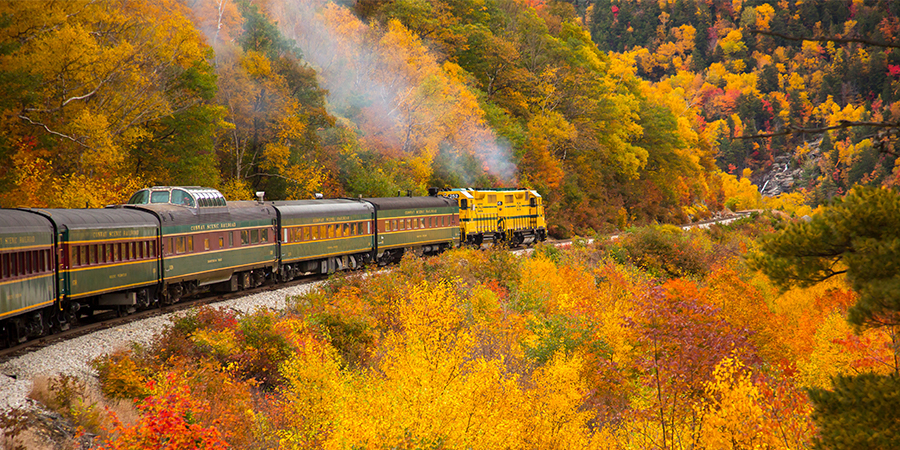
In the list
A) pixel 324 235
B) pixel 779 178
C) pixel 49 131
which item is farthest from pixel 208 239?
pixel 779 178

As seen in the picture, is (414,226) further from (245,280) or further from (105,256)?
(105,256)

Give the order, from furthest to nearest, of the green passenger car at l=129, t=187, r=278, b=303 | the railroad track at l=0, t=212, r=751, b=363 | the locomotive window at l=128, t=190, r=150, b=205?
the locomotive window at l=128, t=190, r=150, b=205 → the green passenger car at l=129, t=187, r=278, b=303 → the railroad track at l=0, t=212, r=751, b=363

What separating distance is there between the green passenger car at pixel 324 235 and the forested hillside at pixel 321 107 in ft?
24.6

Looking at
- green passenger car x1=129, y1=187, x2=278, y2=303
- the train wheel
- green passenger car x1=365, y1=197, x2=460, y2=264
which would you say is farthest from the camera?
green passenger car x1=365, y1=197, x2=460, y2=264

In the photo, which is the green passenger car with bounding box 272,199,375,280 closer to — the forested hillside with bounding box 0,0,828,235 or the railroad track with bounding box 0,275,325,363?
the railroad track with bounding box 0,275,325,363

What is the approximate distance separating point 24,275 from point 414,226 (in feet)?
71.7

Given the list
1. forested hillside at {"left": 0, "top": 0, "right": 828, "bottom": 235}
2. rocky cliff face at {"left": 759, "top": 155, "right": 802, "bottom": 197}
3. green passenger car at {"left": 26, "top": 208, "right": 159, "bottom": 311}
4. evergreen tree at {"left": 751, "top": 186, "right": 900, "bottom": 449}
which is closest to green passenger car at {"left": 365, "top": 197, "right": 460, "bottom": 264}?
forested hillside at {"left": 0, "top": 0, "right": 828, "bottom": 235}

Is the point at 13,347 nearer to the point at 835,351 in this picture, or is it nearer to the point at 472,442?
the point at 472,442

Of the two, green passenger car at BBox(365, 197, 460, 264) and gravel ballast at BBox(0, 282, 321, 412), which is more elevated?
green passenger car at BBox(365, 197, 460, 264)

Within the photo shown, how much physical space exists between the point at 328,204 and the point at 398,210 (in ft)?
16.5

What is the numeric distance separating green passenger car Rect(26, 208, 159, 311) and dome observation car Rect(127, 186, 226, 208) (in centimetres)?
236

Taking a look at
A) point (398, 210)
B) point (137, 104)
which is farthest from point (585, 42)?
point (137, 104)

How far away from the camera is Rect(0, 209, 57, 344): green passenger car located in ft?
48.3

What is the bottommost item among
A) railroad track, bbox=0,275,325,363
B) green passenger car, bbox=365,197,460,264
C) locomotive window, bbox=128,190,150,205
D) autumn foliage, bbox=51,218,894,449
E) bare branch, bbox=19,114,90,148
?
autumn foliage, bbox=51,218,894,449
